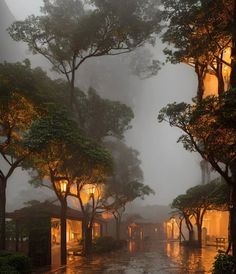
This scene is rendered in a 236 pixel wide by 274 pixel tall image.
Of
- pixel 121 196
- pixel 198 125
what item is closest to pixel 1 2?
pixel 121 196

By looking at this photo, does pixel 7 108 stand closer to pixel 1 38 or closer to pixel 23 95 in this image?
pixel 23 95

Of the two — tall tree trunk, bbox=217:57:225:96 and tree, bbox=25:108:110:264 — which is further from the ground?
tall tree trunk, bbox=217:57:225:96

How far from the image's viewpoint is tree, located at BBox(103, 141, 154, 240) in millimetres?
50812

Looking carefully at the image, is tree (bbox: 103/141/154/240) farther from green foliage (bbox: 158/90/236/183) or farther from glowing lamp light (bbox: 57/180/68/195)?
green foliage (bbox: 158/90/236/183)

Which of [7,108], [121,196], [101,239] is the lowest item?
[101,239]

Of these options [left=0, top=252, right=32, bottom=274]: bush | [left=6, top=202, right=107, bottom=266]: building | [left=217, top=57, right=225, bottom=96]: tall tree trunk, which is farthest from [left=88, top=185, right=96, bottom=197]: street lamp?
[left=217, top=57, right=225, bottom=96]: tall tree trunk

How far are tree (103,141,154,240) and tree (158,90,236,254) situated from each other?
2580 centimetres

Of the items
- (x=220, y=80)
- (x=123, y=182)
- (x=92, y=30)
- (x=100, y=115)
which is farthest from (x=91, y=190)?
(x=123, y=182)

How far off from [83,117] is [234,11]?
20015mm

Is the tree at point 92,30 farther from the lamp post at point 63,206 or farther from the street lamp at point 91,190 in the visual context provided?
the street lamp at point 91,190

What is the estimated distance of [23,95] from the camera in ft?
64.9

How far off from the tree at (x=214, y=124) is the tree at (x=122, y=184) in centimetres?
2580

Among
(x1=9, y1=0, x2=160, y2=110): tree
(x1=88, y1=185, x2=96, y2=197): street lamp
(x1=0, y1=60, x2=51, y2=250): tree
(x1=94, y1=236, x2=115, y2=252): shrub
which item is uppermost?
(x1=9, y1=0, x2=160, y2=110): tree

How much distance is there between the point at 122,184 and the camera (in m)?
53.2
